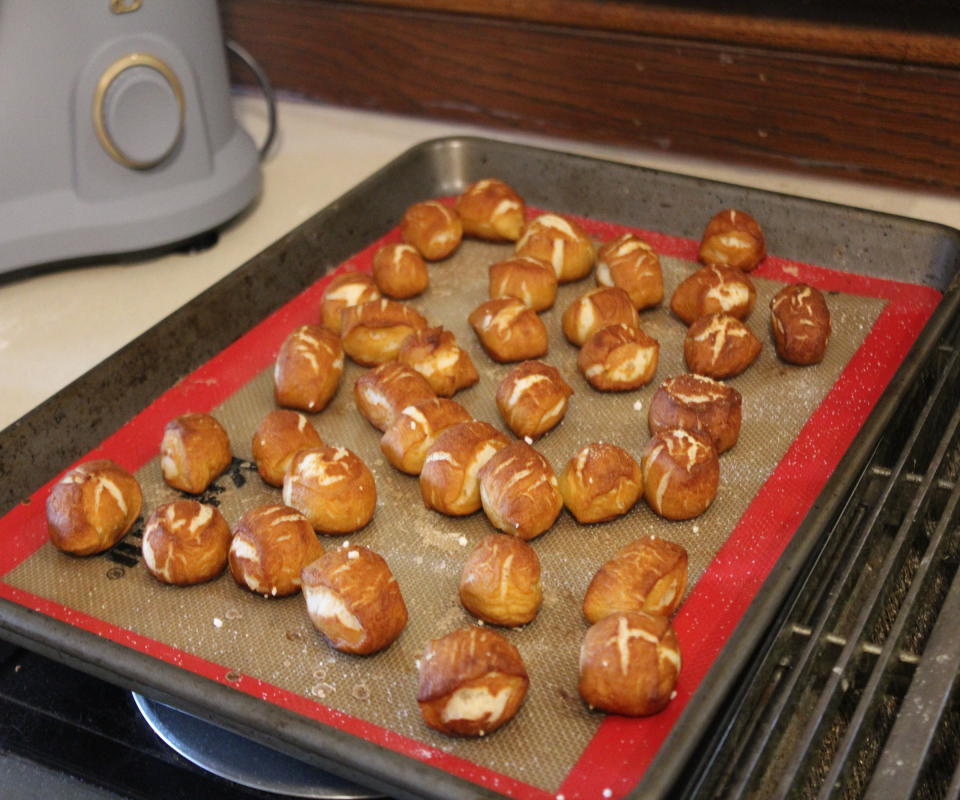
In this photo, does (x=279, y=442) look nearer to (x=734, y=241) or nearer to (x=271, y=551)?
(x=271, y=551)

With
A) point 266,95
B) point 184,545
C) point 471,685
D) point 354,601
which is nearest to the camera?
point 471,685

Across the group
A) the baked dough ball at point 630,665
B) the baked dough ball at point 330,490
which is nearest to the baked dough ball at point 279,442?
the baked dough ball at point 330,490

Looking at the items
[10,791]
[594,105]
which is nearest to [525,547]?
[10,791]

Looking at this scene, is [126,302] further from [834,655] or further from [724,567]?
[834,655]

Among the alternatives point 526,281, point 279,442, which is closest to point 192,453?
point 279,442

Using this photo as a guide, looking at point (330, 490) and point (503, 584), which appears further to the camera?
point (330, 490)

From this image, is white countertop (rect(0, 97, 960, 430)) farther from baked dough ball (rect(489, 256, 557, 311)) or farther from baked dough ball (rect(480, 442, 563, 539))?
baked dough ball (rect(480, 442, 563, 539))
